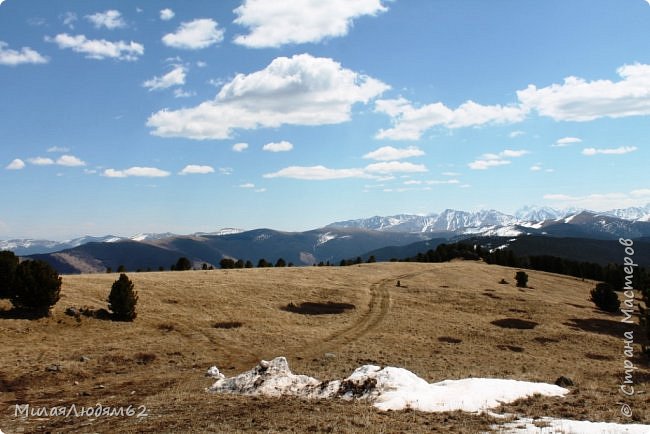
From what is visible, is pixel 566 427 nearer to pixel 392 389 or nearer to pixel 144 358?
pixel 392 389

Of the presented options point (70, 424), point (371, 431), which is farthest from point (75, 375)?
point (371, 431)

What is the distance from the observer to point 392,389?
22.1 metres

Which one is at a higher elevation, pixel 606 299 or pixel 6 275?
pixel 6 275

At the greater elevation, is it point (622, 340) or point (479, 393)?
point (479, 393)

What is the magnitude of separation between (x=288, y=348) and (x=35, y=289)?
2363 centimetres

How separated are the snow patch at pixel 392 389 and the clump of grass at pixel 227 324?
62.1ft

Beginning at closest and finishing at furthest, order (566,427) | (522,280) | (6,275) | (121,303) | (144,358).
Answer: (566,427) → (144,358) → (6,275) → (121,303) → (522,280)

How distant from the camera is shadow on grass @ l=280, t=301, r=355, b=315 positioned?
177 feet

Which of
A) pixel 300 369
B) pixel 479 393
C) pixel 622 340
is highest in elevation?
pixel 479 393

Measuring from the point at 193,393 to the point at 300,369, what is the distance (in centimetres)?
1034

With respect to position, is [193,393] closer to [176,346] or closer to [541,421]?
[176,346]

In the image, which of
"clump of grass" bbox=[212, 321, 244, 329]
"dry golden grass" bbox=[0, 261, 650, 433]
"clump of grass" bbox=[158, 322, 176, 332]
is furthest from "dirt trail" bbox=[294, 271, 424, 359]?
"clump of grass" bbox=[158, 322, 176, 332]

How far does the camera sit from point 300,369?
32188 millimetres

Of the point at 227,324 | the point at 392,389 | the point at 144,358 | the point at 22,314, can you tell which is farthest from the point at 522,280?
the point at 22,314
